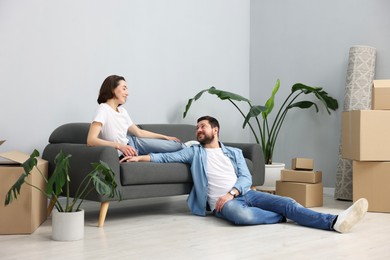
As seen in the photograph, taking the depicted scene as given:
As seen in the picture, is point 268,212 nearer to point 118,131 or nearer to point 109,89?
point 118,131

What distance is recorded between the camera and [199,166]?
385cm

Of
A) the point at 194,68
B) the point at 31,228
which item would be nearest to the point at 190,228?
the point at 31,228

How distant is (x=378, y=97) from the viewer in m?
4.20

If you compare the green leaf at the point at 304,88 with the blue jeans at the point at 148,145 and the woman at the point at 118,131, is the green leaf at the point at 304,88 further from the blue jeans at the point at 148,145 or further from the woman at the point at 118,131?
the blue jeans at the point at 148,145

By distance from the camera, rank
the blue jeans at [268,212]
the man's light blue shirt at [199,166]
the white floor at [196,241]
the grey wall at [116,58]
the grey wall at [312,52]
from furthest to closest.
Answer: the grey wall at [312,52]
the grey wall at [116,58]
the man's light blue shirt at [199,166]
the blue jeans at [268,212]
the white floor at [196,241]

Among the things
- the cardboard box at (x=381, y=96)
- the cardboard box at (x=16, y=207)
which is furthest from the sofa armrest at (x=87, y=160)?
the cardboard box at (x=381, y=96)

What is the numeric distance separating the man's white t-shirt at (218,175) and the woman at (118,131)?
374 millimetres

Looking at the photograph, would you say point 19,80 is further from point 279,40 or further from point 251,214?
point 279,40

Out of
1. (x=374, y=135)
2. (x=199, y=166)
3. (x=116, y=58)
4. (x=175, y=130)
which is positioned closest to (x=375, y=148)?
(x=374, y=135)

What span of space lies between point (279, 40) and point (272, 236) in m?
3.04

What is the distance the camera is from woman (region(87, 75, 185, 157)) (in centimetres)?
365

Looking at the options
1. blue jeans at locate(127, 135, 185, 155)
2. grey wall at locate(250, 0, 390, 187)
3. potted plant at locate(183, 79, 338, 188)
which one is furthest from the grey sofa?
grey wall at locate(250, 0, 390, 187)

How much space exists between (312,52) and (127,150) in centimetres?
254

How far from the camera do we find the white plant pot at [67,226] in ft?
9.87
